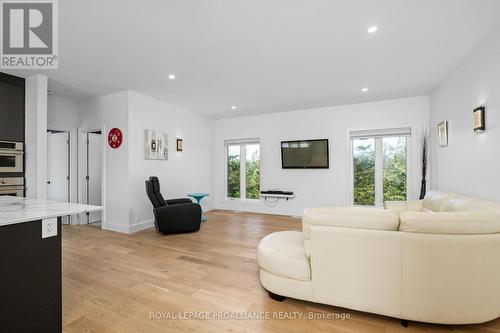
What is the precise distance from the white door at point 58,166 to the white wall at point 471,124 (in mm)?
7056

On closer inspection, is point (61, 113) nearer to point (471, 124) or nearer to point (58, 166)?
point (58, 166)

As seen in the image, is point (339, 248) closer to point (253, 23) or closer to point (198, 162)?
point (253, 23)

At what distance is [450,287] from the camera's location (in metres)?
1.59

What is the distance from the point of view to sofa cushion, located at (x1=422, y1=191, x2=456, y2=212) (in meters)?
2.80

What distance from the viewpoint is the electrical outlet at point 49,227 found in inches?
60.5

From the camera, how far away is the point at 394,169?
4973 millimetres

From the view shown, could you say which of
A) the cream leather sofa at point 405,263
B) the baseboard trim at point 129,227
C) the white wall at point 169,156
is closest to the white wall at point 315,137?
the white wall at point 169,156

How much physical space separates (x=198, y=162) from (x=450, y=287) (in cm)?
549

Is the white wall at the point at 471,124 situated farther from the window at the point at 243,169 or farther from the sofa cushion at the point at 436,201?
the window at the point at 243,169

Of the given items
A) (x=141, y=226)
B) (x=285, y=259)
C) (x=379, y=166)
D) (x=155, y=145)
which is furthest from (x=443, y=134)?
(x=141, y=226)

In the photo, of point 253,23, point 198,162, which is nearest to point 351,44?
point 253,23

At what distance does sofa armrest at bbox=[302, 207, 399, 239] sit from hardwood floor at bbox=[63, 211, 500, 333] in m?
0.76

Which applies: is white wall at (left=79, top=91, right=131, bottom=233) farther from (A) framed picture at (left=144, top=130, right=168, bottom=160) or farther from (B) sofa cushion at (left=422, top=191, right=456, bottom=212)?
(B) sofa cushion at (left=422, top=191, right=456, bottom=212)

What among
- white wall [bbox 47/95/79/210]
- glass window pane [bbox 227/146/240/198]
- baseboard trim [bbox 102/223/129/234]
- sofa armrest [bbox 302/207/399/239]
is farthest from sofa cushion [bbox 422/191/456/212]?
white wall [bbox 47/95/79/210]
